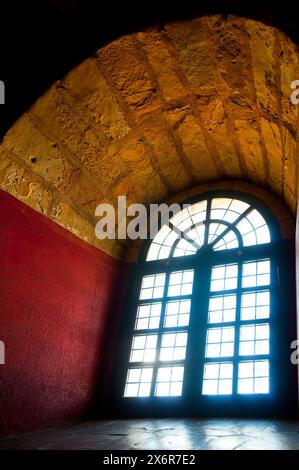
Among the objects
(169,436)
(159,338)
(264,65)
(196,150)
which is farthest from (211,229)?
(169,436)

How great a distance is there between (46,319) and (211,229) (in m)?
2.67

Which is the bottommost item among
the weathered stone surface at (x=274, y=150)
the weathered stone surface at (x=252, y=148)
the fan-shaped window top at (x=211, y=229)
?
the fan-shaped window top at (x=211, y=229)

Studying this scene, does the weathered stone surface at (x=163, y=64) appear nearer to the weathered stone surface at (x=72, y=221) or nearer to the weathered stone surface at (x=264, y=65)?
the weathered stone surface at (x=264, y=65)

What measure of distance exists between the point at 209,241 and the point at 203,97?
80.7 inches

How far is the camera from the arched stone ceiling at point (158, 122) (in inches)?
143

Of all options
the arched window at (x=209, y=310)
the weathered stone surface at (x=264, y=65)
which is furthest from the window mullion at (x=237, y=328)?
the weathered stone surface at (x=264, y=65)

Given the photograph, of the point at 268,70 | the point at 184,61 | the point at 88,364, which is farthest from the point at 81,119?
the point at 88,364

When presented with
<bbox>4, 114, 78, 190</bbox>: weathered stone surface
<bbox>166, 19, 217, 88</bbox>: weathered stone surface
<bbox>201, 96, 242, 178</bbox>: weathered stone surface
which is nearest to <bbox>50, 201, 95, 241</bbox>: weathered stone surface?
<bbox>4, 114, 78, 190</bbox>: weathered stone surface

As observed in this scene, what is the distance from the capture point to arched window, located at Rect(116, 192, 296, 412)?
4.37 meters

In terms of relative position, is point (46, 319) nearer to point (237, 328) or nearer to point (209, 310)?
point (209, 310)

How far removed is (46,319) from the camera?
4.50m

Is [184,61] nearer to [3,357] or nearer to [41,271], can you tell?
[41,271]

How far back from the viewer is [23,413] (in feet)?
13.0

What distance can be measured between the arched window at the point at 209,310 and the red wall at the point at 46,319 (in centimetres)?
55
